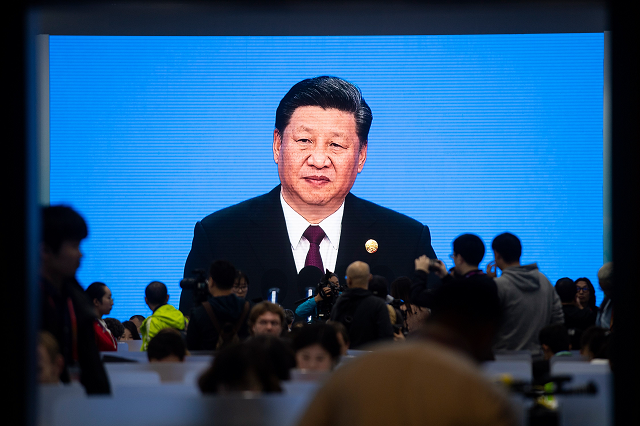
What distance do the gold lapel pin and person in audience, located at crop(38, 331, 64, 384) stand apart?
6.11m

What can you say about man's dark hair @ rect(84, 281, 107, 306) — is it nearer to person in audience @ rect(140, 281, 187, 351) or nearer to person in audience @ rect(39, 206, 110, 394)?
person in audience @ rect(140, 281, 187, 351)

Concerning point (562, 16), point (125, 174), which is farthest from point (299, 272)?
point (562, 16)

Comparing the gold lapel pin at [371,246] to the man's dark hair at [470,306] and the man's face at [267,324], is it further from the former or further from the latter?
the man's dark hair at [470,306]

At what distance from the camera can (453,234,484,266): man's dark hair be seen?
4039 mm

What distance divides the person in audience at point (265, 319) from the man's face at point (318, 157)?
15.2 feet

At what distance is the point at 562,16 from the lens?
27.3ft

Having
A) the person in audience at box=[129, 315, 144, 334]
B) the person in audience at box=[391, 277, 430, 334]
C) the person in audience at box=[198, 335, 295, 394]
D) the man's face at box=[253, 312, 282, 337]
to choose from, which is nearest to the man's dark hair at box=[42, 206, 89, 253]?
the person in audience at box=[198, 335, 295, 394]

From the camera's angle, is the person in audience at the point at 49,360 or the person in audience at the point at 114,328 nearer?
the person in audience at the point at 49,360

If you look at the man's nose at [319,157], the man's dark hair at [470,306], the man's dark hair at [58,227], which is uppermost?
the man's nose at [319,157]

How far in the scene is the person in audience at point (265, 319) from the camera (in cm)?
375

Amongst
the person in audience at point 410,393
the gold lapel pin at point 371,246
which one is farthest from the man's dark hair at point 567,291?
the person in audience at point 410,393

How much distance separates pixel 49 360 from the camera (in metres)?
2.23

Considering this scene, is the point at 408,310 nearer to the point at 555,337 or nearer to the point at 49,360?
the point at 555,337

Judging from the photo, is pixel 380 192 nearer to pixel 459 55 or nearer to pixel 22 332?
pixel 459 55
